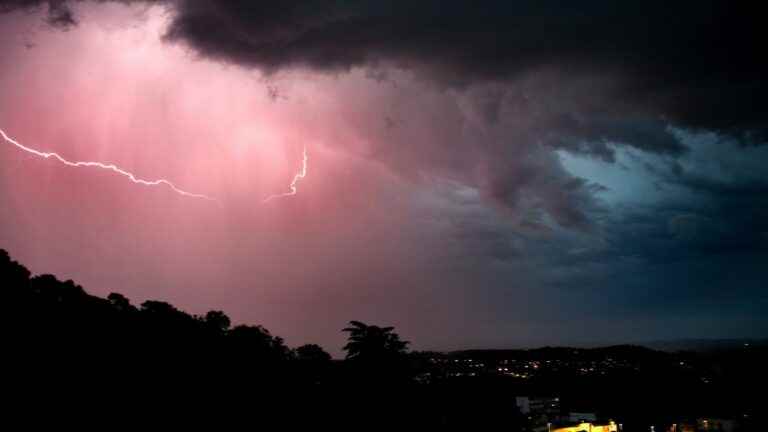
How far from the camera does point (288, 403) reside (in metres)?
28.9

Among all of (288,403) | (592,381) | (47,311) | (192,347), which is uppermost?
(47,311)

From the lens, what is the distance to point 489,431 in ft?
115

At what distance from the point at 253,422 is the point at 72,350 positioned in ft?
29.5

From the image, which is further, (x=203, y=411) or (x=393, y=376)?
(x=393, y=376)

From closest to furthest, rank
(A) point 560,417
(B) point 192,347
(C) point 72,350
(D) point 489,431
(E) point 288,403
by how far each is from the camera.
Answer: (C) point 72,350 → (E) point 288,403 → (B) point 192,347 → (D) point 489,431 → (A) point 560,417

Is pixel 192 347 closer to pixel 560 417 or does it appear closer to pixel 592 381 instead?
pixel 560 417

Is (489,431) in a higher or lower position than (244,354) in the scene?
lower

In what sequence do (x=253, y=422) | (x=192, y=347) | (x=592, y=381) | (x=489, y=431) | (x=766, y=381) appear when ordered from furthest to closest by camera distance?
(x=592, y=381), (x=766, y=381), (x=489, y=431), (x=192, y=347), (x=253, y=422)

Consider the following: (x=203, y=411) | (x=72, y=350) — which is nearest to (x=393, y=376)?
(x=203, y=411)

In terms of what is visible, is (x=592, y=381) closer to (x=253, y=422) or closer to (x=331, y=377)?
(x=331, y=377)

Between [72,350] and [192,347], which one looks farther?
[192,347]

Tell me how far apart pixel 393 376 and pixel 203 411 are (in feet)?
31.1

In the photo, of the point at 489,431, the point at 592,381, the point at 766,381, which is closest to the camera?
the point at 489,431

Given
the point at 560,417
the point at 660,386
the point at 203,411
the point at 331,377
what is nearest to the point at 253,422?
the point at 203,411
